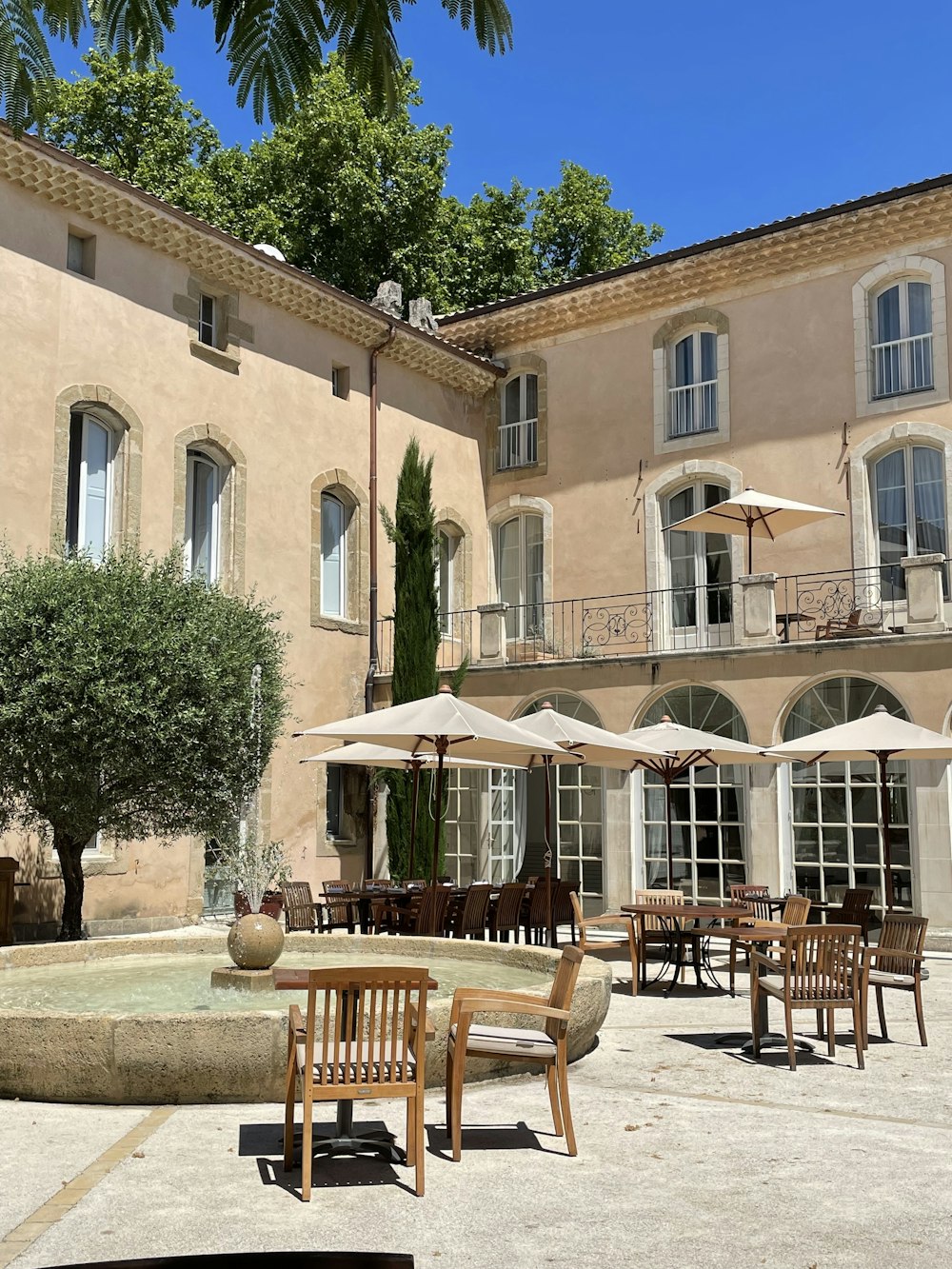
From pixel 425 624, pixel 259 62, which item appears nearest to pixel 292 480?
pixel 425 624

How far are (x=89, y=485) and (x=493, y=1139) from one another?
37.7 ft

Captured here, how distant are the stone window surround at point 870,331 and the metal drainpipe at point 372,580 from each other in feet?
21.5

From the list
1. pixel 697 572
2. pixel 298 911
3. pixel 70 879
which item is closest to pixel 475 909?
pixel 298 911

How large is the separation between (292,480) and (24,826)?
678 centimetres

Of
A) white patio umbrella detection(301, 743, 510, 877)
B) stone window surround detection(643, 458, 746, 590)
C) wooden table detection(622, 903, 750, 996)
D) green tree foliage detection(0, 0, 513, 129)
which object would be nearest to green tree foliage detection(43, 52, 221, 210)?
stone window surround detection(643, 458, 746, 590)

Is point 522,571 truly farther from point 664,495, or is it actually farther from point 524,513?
point 664,495

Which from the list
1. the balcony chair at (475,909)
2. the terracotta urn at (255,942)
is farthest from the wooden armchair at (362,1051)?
the balcony chair at (475,909)

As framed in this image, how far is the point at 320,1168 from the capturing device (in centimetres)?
520

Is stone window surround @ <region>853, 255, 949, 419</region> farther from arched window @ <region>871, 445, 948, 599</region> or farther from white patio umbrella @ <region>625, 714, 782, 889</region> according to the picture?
white patio umbrella @ <region>625, 714, 782, 889</region>

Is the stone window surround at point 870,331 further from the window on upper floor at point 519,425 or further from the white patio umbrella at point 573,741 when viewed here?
the white patio umbrella at point 573,741

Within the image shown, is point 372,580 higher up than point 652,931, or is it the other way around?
point 372,580

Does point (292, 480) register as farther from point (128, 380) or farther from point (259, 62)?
point (259, 62)

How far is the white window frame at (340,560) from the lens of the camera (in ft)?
61.9

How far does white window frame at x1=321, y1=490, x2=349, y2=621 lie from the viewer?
18.9 metres
